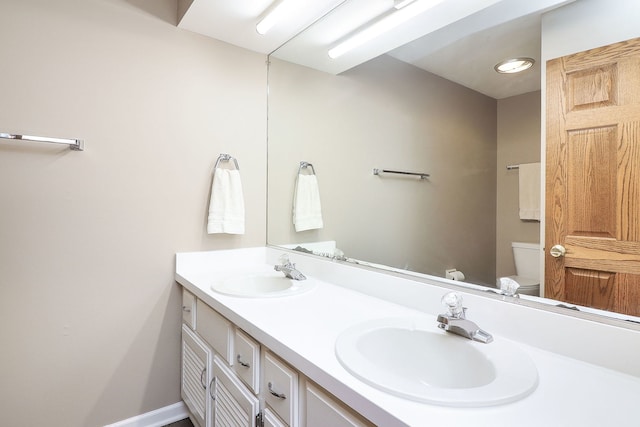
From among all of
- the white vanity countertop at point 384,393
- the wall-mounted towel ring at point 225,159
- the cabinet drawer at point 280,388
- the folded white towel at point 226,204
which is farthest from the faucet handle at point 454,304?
the wall-mounted towel ring at point 225,159

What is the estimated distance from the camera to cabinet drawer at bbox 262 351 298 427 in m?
0.84

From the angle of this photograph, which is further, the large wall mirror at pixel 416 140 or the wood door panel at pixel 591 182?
the large wall mirror at pixel 416 140

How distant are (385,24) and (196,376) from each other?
70.9 inches

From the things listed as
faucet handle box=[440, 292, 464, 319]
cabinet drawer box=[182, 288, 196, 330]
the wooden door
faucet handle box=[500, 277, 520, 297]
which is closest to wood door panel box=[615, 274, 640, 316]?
the wooden door

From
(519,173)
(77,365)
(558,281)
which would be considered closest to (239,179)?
(77,365)

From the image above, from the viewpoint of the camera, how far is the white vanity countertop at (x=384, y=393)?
1.84 ft

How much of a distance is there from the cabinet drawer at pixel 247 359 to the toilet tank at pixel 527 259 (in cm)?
82

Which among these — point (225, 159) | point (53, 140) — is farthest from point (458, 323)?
point (53, 140)

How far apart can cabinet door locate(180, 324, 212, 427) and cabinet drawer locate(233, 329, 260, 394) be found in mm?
298

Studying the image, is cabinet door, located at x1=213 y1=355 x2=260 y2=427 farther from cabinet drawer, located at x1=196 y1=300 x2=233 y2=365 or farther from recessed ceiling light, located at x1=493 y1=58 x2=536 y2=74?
recessed ceiling light, located at x1=493 y1=58 x2=536 y2=74

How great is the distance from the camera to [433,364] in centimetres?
91

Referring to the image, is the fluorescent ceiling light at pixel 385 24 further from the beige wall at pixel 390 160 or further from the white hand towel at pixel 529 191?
the white hand towel at pixel 529 191

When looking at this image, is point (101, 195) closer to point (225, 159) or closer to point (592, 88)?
point (225, 159)

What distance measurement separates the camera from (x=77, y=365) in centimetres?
152
